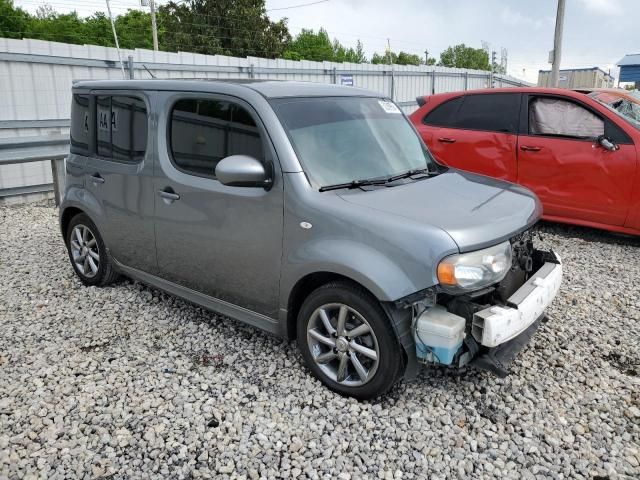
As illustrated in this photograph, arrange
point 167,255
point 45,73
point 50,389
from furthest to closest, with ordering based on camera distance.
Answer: point 45,73 < point 167,255 < point 50,389

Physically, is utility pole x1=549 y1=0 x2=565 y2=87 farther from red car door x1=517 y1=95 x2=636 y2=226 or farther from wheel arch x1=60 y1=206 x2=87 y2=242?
wheel arch x1=60 y1=206 x2=87 y2=242

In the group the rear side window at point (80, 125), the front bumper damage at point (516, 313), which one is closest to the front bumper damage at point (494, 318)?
the front bumper damage at point (516, 313)

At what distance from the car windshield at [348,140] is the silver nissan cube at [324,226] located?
11 millimetres

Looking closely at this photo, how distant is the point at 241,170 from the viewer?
3.07 meters

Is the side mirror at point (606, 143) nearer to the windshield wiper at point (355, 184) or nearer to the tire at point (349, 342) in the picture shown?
the windshield wiper at point (355, 184)

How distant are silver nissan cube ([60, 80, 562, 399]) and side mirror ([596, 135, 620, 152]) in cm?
265

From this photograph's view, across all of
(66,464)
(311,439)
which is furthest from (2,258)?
(311,439)

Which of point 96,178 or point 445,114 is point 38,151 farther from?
point 445,114


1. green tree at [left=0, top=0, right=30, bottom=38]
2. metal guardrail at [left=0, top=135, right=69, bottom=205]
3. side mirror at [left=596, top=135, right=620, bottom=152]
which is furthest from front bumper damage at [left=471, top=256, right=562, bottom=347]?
green tree at [left=0, top=0, right=30, bottom=38]

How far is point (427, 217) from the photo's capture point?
2877 mm

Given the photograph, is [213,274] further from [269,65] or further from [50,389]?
[269,65]

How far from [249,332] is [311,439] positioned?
1323mm

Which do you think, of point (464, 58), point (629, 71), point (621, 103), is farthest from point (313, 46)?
point (621, 103)

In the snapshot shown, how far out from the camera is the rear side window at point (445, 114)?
687 cm
